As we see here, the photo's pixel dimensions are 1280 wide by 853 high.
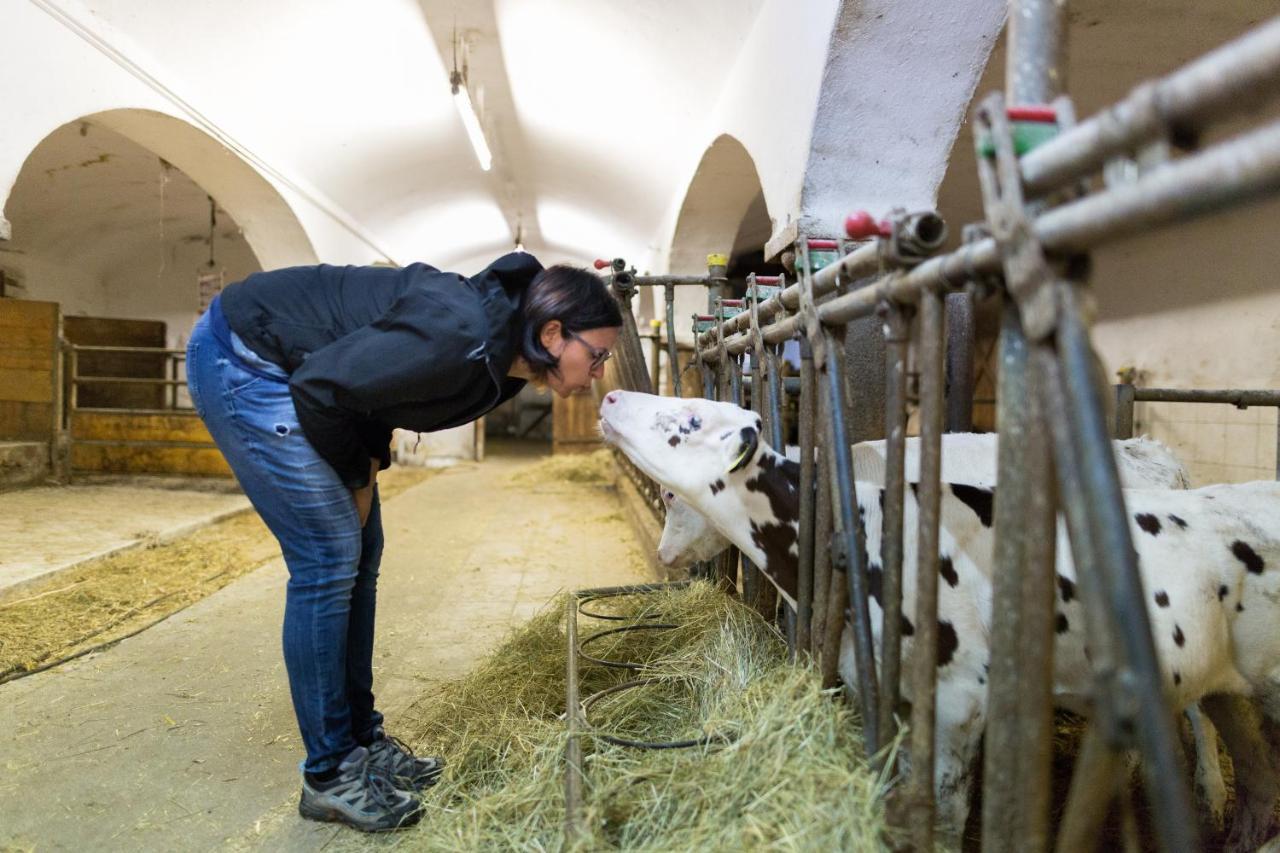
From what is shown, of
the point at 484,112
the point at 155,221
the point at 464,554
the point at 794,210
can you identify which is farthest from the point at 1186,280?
the point at 155,221

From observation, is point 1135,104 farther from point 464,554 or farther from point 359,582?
point 464,554

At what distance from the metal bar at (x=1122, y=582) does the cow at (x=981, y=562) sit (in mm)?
836

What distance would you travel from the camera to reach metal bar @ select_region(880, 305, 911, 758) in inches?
53.0

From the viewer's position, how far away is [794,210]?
10.4 feet

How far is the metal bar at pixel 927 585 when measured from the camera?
1195 millimetres

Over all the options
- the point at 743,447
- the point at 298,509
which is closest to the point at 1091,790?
the point at 743,447

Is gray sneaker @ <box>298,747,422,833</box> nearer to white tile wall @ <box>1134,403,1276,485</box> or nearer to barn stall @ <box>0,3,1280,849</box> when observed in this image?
barn stall @ <box>0,3,1280,849</box>

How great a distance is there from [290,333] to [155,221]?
10.0 metres

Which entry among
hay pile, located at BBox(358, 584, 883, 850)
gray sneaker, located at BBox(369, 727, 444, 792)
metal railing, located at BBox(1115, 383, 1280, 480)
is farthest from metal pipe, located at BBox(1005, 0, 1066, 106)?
metal railing, located at BBox(1115, 383, 1280, 480)

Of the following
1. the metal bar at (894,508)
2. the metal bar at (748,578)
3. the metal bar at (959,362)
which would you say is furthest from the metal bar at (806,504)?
the metal bar at (959,362)

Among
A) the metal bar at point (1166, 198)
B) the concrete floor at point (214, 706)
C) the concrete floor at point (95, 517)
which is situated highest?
the metal bar at point (1166, 198)

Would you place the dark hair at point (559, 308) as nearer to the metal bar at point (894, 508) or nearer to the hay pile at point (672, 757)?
the metal bar at point (894, 508)

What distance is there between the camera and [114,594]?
12.5 feet

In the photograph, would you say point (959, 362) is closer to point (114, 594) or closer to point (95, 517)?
point (114, 594)
